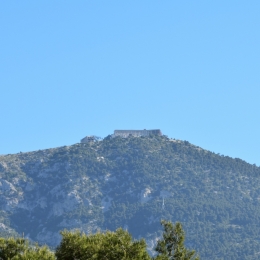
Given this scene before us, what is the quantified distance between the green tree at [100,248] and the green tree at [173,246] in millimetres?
10127

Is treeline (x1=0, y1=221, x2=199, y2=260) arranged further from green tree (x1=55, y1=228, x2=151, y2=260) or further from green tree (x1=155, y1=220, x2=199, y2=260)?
green tree (x1=155, y1=220, x2=199, y2=260)

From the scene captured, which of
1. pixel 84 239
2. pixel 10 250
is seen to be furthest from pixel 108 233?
pixel 10 250

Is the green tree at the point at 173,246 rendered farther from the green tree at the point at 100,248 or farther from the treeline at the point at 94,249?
the green tree at the point at 100,248

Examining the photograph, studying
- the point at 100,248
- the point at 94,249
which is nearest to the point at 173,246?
the point at 100,248

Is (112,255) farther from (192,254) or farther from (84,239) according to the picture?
(192,254)

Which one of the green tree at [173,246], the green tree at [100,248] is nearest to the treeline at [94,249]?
the green tree at [100,248]

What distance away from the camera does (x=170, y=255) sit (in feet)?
357

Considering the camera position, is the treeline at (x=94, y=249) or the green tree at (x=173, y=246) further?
the green tree at (x=173, y=246)

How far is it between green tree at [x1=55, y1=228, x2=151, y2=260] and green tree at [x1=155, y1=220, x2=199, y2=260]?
10.1 m

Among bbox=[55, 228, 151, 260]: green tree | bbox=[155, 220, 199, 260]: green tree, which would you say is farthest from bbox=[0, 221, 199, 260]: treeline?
bbox=[155, 220, 199, 260]: green tree

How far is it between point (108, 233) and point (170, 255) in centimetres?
1135

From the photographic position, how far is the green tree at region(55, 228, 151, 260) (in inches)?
3720

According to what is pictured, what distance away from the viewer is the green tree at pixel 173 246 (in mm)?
107875

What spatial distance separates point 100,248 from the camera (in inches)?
3725
